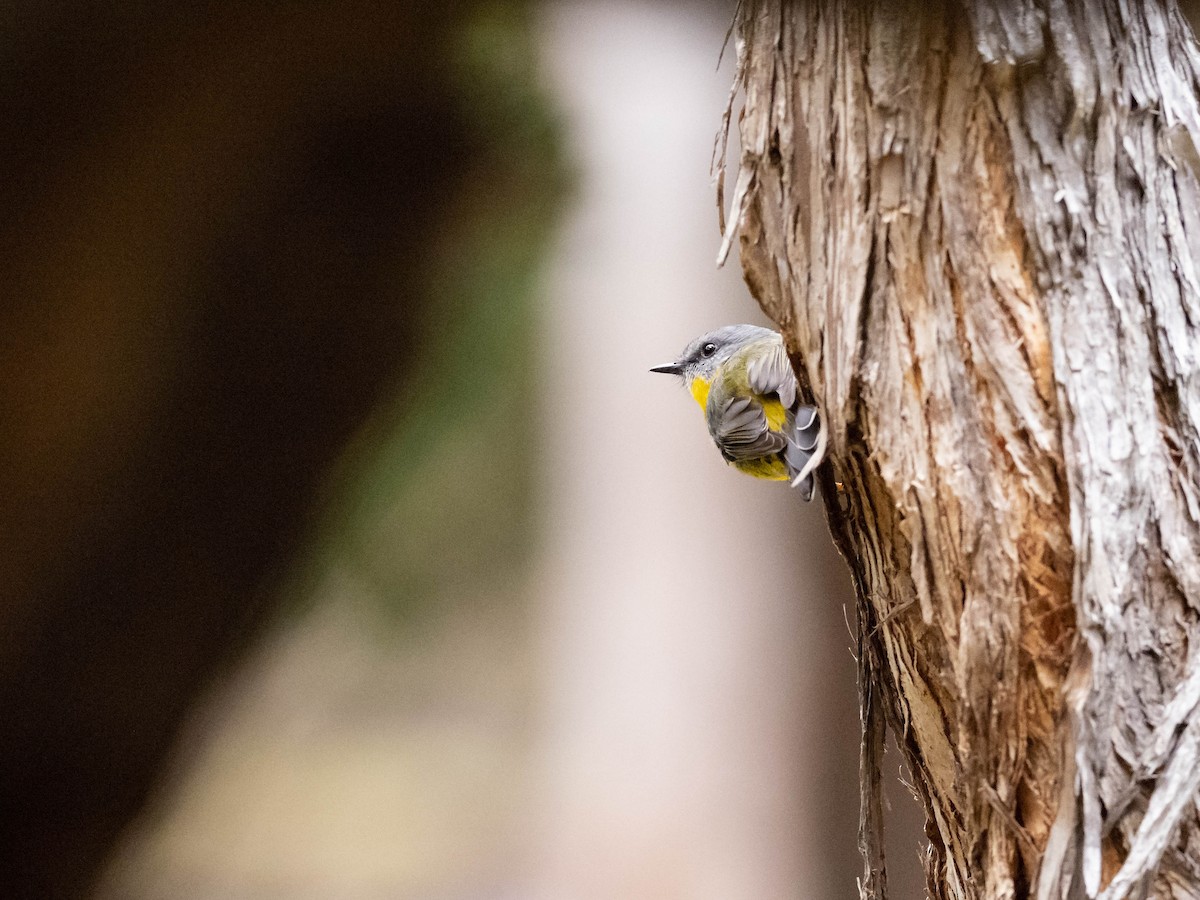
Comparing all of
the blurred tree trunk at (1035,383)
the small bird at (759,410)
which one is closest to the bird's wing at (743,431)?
the small bird at (759,410)

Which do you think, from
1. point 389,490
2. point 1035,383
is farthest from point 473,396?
Result: point 1035,383

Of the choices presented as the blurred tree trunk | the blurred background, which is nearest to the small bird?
the blurred tree trunk

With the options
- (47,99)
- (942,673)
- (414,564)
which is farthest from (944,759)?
(47,99)

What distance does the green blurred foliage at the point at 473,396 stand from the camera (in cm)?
175

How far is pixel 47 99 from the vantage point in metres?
1.64

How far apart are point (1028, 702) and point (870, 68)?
20.3 inches

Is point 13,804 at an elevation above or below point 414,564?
below

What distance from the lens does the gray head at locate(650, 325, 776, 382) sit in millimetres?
1274

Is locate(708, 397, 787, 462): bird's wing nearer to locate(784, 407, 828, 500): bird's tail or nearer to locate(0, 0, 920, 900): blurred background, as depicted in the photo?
locate(784, 407, 828, 500): bird's tail

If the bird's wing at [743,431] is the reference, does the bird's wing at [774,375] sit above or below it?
above

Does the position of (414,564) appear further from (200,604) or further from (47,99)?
(47,99)

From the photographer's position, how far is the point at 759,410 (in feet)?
3.65

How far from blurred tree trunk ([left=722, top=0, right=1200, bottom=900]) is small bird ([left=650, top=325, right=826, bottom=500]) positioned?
248mm

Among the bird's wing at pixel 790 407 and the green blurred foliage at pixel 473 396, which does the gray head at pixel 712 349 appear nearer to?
the bird's wing at pixel 790 407
